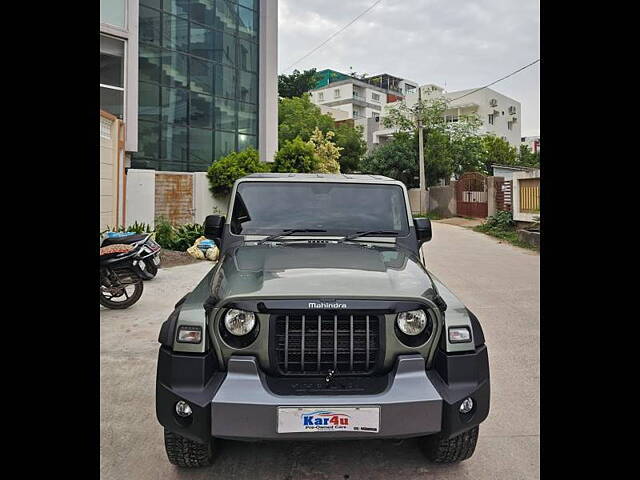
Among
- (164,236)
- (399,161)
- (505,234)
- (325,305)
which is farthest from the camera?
(399,161)

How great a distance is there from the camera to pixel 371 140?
51.4 meters

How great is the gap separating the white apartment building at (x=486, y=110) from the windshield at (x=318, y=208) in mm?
44290

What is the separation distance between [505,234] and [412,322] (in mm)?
15042

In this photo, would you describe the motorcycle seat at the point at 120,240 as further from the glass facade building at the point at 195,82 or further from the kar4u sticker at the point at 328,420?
the glass facade building at the point at 195,82

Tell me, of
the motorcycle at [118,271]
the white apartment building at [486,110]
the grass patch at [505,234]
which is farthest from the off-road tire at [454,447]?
the white apartment building at [486,110]

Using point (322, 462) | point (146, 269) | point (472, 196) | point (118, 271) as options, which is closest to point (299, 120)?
point (472, 196)

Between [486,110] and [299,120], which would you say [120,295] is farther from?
[486,110]

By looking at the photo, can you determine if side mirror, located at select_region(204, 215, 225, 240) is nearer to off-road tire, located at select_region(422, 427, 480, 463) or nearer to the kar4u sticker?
the kar4u sticker

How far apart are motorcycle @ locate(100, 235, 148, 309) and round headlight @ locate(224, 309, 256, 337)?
4.31 m

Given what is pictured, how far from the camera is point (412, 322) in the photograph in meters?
2.80
